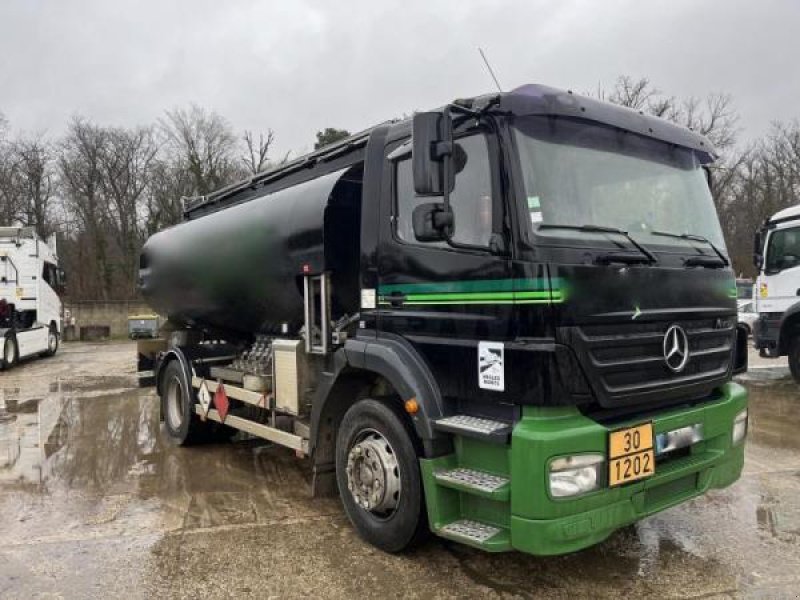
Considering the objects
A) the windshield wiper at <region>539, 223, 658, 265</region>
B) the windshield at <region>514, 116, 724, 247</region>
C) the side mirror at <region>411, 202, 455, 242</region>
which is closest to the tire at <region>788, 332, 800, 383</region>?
the windshield at <region>514, 116, 724, 247</region>

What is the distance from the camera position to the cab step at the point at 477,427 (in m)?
3.31

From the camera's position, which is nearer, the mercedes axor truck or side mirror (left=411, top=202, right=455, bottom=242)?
side mirror (left=411, top=202, right=455, bottom=242)

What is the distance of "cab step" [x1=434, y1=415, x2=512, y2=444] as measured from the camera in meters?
3.31

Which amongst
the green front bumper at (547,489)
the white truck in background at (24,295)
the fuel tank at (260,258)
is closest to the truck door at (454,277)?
the green front bumper at (547,489)

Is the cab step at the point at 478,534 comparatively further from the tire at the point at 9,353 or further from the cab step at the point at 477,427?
the tire at the point at 9,353

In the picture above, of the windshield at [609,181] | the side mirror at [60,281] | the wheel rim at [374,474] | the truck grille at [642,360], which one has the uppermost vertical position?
the side mirror at [60,281]

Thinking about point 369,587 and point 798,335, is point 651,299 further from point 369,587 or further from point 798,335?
point 798,335

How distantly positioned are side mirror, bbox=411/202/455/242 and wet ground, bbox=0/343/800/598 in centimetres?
200

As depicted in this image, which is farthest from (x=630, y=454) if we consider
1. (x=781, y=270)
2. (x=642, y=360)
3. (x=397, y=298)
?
(x=781, y=270)

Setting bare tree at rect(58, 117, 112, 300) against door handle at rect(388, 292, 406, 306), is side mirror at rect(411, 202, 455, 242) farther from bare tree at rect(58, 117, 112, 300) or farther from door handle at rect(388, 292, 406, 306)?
bare tree at rect(58, 117, 112, 300)

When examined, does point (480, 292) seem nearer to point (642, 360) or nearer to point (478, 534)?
point (642, 360)

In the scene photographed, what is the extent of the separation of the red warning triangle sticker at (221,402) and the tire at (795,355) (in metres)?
9.39

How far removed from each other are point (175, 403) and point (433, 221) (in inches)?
215

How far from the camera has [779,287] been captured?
10992 mm
